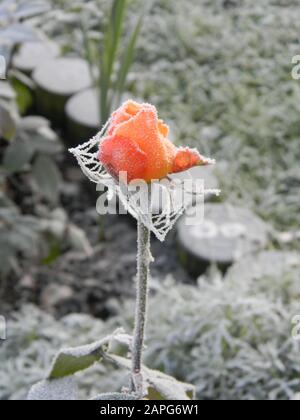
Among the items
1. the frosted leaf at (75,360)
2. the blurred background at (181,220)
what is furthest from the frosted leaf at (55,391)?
the blurred background at (181,220)

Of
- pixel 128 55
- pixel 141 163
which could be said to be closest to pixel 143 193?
pixel 141 163

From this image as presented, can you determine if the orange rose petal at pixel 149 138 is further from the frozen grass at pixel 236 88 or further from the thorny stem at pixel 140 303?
the frozen grass at pixel 236 88

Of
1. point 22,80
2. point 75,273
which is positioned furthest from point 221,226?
point 22,80

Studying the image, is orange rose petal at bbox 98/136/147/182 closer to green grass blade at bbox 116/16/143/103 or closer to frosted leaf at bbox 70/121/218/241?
frosted leaf at bbox 70/121/218/241

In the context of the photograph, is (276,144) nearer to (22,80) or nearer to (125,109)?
(22,80)

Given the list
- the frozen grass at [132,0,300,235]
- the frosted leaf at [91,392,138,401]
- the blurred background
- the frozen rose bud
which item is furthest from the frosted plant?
the frozen grass at [132,0,300,235]

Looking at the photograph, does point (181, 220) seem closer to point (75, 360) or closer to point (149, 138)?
point (75, 360)
